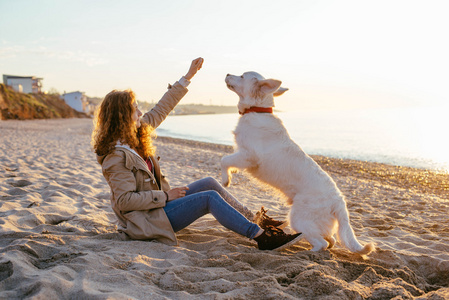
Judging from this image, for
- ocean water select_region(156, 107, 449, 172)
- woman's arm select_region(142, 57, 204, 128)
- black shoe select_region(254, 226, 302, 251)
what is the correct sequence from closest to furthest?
black shoe select_region(254, 226, 302, 251) < woman's arm select_region(142, 57, 204, 128) < ocean water select_region(156, 107, 449, 172)

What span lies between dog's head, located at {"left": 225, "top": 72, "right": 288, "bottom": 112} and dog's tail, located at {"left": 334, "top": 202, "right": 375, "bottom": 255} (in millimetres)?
1536

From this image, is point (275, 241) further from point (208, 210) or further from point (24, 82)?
point (24, 82)

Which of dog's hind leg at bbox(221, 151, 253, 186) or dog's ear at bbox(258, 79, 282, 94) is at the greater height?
dog's ear at bbox(258, 79, 282, 94)

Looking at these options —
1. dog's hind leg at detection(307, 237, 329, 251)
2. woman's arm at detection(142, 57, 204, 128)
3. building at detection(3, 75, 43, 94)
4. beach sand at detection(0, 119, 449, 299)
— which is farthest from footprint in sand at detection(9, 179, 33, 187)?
building at detection(3, 75, 43, 94)

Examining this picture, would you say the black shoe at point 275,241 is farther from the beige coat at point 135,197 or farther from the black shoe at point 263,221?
the beige coat at point 135,197

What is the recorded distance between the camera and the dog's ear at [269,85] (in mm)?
3942

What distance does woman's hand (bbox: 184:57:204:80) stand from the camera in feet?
14.2

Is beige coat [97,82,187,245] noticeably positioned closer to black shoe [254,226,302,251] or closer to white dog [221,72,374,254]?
black shoe [254,226,302,251]

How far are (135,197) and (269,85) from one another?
2020 mm

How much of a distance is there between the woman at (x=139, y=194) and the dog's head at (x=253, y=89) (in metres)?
1.29

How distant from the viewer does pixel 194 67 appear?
4.33 metres

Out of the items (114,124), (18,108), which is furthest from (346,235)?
(18,108)

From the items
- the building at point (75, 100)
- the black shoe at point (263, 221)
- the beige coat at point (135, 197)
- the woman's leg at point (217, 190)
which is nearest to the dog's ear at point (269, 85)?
the woman's leg at point (217, 190)

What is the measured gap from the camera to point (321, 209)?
11.5 feet
